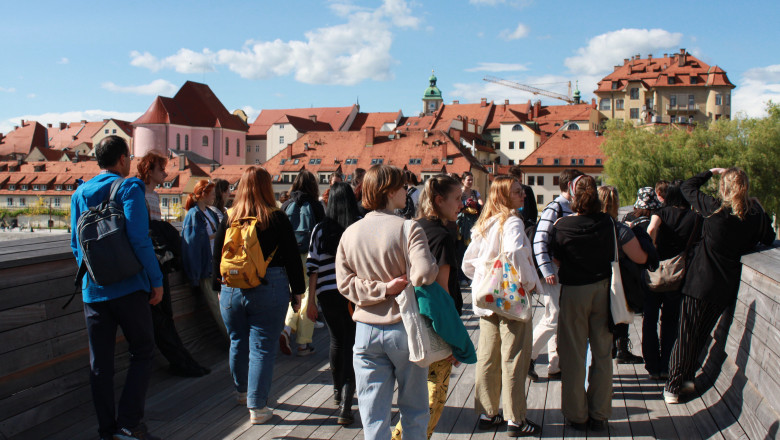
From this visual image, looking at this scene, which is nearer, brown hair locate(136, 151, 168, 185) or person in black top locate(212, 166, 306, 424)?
person in black top locate(212, 166, 306, 424)

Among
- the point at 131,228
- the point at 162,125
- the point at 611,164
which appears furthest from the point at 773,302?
the point at 162,125

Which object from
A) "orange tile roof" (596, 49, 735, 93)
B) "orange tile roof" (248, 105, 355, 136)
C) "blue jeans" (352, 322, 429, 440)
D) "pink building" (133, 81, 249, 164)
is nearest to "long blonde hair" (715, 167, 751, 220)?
"blue jeans" (352, 322, 429, 440)

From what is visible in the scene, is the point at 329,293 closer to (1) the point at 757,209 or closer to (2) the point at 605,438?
(2) the point at 605,438

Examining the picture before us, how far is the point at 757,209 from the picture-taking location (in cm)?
526

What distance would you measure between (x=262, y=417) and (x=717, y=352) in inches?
149

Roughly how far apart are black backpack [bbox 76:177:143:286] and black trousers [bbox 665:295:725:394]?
4.22 meters

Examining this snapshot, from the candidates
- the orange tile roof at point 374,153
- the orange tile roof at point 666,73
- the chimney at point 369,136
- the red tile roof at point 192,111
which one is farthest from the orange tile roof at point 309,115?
the orange tile roof at point 666,73

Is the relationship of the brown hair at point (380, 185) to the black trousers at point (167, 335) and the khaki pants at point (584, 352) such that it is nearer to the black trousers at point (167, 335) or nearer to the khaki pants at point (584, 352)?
the khaki pants at point (584, 352)

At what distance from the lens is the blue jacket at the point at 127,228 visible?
432cm

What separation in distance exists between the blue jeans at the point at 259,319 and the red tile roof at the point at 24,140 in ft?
436

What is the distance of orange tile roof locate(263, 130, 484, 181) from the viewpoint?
6975cm

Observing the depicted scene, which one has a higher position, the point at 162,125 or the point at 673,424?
the point at 162,125

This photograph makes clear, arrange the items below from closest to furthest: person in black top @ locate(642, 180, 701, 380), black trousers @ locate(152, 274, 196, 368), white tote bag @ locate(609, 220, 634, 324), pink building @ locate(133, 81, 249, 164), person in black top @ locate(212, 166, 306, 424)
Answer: white tote bag @ locate(609, 220, 634, 324) < person in black top @ locate(212, 166, 306, 424) < person in black top @ locate(642, 180, 701, 380) < black trousers @ locate(152, 274, 196, 368) < pink building @ locate(133, 81, 249, 164)

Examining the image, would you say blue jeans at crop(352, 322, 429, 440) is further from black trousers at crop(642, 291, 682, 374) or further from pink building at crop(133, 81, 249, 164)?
pink building at crop(133, 81, 249, 164)
